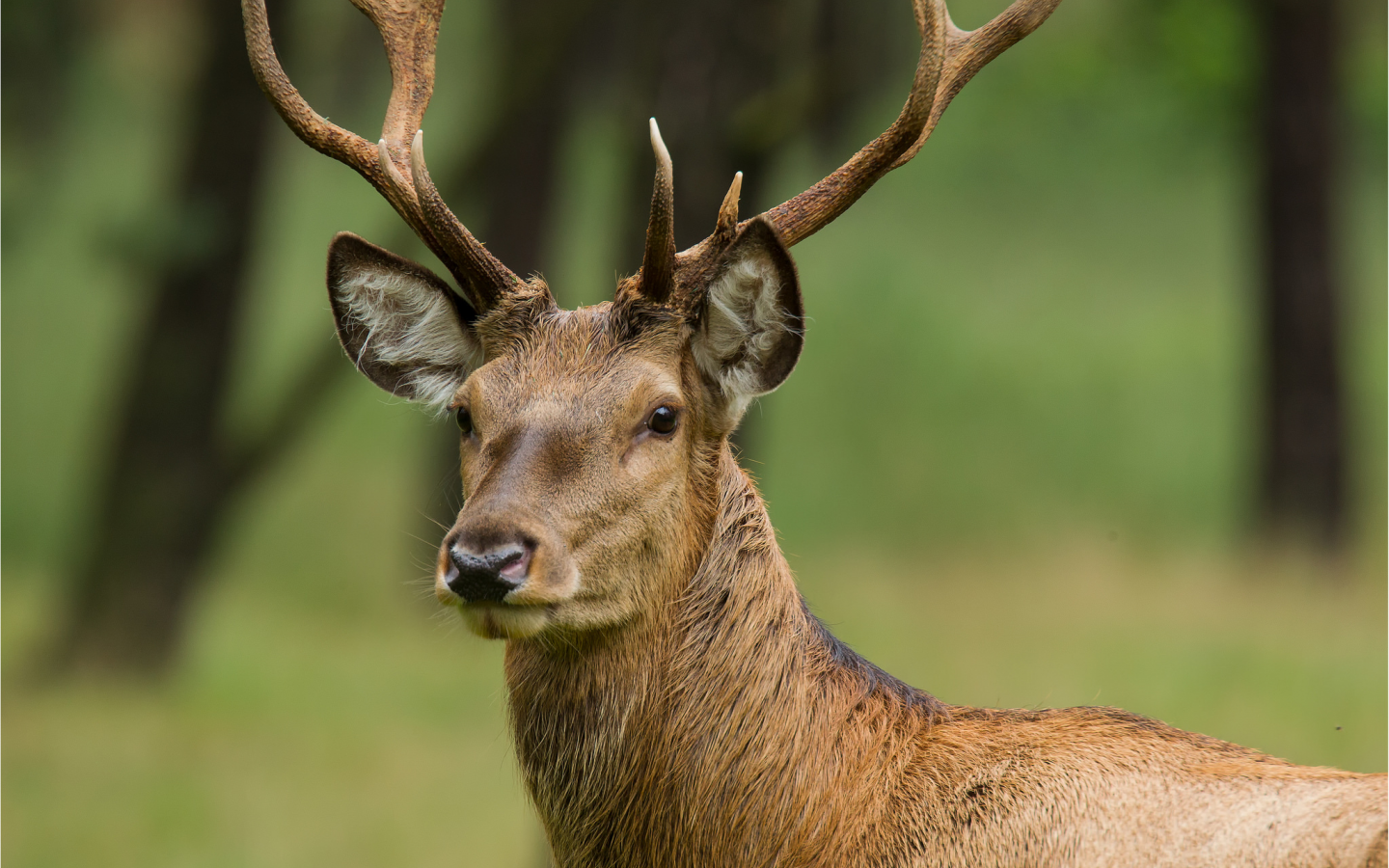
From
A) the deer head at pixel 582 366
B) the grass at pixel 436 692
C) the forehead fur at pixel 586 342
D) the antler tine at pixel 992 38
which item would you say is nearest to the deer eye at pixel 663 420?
the deer head at pixel 582 366

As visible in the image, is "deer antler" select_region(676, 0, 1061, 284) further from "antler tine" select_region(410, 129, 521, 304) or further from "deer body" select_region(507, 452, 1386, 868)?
"deer body" select_region(507, 452, 1386, 868)

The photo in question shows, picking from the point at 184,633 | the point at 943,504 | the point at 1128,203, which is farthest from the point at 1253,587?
the point at 1128,203

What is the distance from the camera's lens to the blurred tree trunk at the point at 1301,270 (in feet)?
49.6

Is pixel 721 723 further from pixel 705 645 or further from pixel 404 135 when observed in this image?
pixel 404 135

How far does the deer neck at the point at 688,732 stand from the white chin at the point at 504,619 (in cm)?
34

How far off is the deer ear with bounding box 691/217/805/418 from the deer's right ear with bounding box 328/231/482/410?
86 centimetres

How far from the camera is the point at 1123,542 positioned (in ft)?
53.0

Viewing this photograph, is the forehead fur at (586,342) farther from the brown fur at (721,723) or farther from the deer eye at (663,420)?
the deer eye at (663,420)

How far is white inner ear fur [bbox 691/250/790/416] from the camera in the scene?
4410 millimetres

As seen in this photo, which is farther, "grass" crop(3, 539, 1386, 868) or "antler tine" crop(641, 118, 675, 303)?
"grass" crop(3, 539, 1386, 868)

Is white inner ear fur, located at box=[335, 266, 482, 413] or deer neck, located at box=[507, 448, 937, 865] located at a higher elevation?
white inner ear fur, located at box=[335, 266, 482, 413]

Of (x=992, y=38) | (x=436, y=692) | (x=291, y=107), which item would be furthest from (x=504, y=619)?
(x=436, y=692)

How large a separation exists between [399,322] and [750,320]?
1277 millimetres

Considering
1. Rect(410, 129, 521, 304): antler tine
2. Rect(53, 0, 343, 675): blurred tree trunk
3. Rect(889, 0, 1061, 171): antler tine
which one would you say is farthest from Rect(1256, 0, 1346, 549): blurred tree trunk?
Rect(410, 129, 521, 304): antler tine
